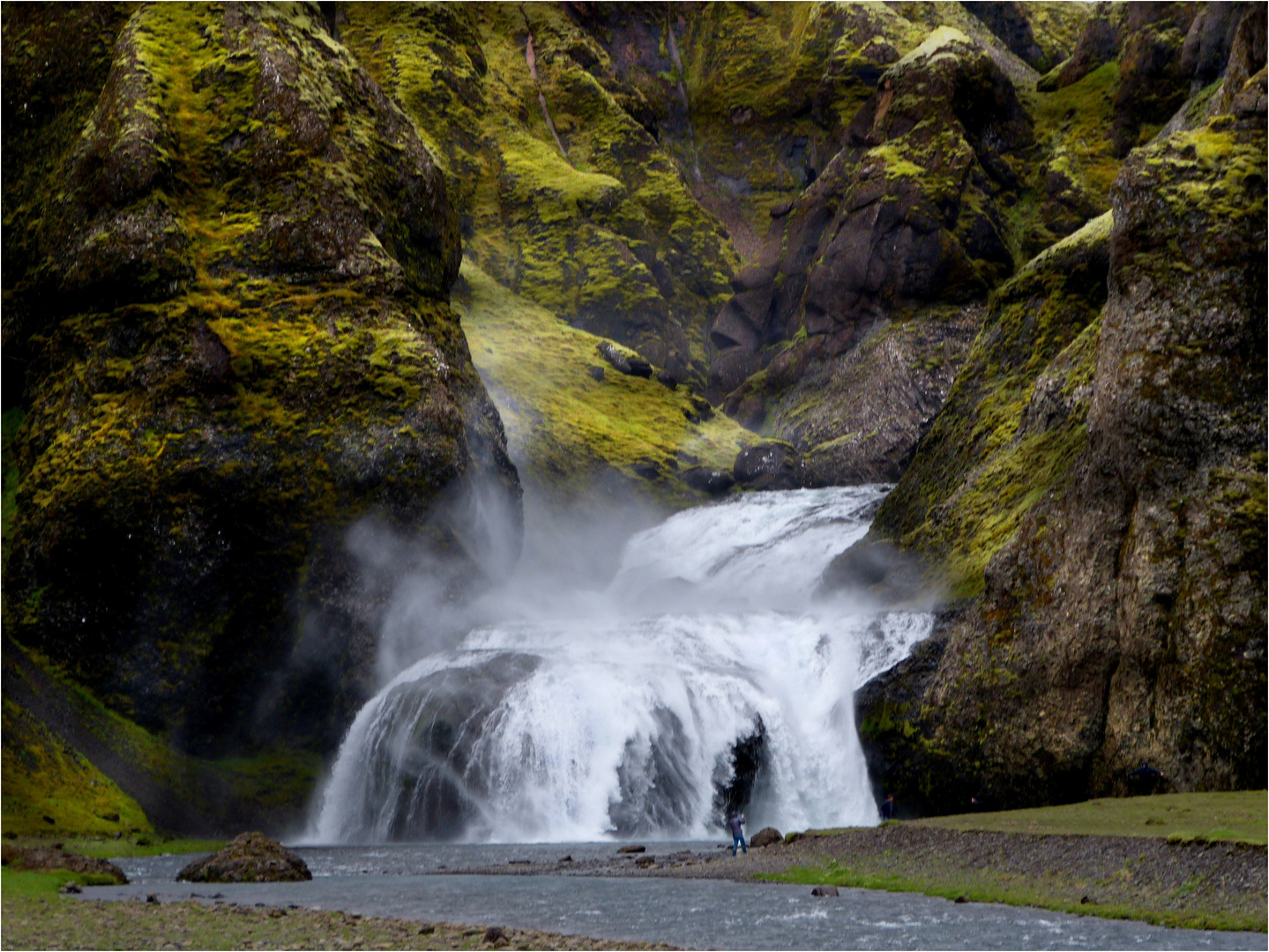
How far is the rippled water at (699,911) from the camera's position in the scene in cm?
2064

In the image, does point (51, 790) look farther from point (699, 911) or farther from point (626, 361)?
point (626, 361)

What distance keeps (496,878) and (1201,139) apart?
3582 centimetres

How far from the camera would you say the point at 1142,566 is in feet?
123

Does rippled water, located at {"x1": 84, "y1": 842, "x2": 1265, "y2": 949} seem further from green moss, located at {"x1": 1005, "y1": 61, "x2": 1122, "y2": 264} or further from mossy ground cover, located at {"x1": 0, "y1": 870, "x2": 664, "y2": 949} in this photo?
green moss, located at {"x1": 1005, "y1": 61, "x2": 1122, "y2": 264}

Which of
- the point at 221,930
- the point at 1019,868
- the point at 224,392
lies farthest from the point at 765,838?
the point at 224,392

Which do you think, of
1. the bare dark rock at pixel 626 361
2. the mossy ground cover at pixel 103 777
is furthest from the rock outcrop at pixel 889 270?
the mossy ground cover at pixel 103 777

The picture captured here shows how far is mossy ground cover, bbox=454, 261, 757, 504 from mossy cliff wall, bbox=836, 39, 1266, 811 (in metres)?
47.9

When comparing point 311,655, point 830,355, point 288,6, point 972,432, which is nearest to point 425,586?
point 311,655

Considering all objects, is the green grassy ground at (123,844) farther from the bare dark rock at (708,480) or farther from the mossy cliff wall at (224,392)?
the bare dark rock at (708,480)

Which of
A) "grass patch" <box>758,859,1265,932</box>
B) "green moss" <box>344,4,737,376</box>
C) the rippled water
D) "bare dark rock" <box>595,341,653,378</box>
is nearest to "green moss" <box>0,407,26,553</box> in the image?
the rippled water

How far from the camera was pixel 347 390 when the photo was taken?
60.6m

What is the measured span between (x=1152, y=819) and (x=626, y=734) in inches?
915

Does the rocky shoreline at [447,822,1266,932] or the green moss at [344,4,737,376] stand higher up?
the green moss at [344,4,737,376]

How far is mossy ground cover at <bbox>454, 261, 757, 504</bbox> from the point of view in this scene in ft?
304
